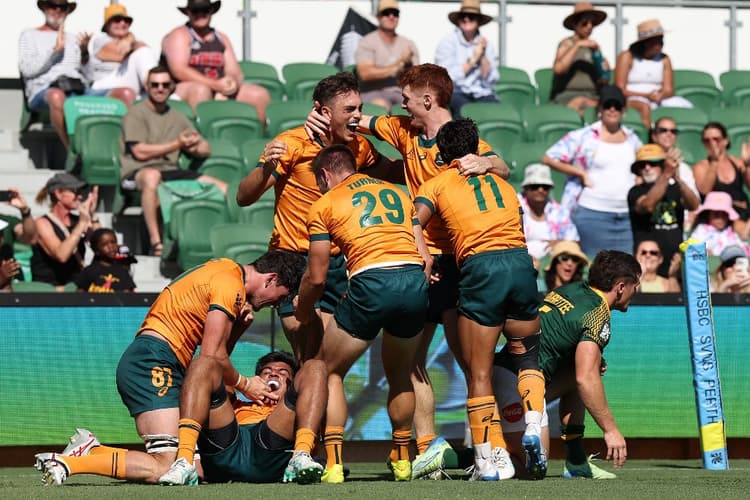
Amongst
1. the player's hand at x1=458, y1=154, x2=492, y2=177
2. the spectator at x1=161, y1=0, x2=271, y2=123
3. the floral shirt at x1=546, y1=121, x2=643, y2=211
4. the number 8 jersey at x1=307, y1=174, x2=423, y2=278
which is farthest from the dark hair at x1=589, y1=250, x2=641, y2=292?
the spectator at x1=161, y1=0, x2=271, y2=123

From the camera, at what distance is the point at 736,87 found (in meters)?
15.7

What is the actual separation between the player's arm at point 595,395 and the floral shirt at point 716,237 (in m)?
4.88

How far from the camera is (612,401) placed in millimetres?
10141

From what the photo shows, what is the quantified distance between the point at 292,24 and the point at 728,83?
469 cm

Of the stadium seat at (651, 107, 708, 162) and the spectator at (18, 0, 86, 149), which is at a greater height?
the spectator at (18, 0, 86, 149)

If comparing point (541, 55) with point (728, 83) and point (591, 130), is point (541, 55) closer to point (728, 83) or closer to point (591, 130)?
point (728, 83)

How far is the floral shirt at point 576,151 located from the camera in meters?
12.7

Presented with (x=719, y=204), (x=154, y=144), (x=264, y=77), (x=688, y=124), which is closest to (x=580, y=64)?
(x=688, y=124)

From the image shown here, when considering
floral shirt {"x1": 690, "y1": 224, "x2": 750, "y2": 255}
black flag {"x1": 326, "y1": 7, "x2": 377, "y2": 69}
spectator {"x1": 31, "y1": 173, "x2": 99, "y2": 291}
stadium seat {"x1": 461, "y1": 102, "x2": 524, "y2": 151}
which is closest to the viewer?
spectator {"x1": 31, "y1": 173, "x2": 99, "y2": 291}

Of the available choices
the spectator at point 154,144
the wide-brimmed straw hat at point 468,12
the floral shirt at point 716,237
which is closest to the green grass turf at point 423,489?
the spectator at point 154,144

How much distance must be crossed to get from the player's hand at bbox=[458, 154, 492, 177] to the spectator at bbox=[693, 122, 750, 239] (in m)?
5.86

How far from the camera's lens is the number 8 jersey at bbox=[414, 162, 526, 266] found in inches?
303

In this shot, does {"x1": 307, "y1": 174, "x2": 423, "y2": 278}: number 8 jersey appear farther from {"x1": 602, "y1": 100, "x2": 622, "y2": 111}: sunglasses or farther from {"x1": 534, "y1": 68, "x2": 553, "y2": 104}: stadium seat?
{"x1": 534, "y1": 68, "x2": 553, "y2": 104}: stadium seat

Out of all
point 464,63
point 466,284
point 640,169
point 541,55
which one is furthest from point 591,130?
point 466,284
